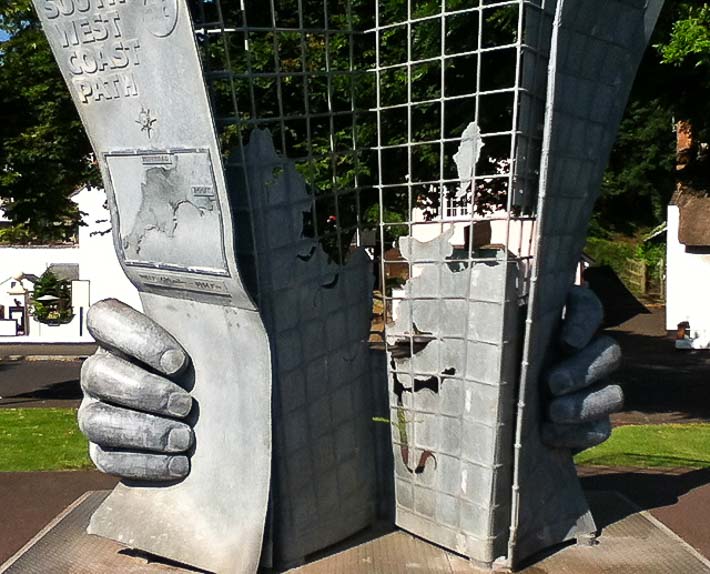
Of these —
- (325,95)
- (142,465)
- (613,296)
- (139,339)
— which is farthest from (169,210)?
(613,296)

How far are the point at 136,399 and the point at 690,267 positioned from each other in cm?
1970

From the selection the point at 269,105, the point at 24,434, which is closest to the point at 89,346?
the point at 24,434

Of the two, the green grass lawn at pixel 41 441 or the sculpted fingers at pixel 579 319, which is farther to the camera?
the green grass lawn at pixel 41 441

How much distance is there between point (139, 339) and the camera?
6.04 m

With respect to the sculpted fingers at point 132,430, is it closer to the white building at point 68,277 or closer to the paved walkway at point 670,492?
the paved walkway at point 670,492

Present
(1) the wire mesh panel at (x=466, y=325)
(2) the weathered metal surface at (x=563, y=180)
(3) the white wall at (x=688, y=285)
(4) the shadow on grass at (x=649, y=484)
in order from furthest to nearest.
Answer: (3) the white wall at (x=688, y=285)
(4) the shadow on grass at (x=649, y=484)
(1) the wire mesh panel at (x=466, y=325)
(2) the weathered metal surface at (x=563, y=180)

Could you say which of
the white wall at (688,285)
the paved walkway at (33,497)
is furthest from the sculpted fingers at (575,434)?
the white wall at (688,285)

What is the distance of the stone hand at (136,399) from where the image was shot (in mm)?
6027

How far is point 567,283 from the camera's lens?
252 inches

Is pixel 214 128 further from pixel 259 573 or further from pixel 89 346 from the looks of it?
pixel 89 346

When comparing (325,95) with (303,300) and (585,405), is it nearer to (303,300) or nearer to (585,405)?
(303,300)

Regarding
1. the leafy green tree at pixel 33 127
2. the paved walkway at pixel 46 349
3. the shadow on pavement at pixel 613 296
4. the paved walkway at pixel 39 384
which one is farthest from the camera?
the shadow on pavement at pixel 613 296

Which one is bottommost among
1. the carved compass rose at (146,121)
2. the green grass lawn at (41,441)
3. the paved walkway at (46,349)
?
the paved walkway at (46,349)

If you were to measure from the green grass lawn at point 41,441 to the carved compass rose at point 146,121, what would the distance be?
6039 mm
